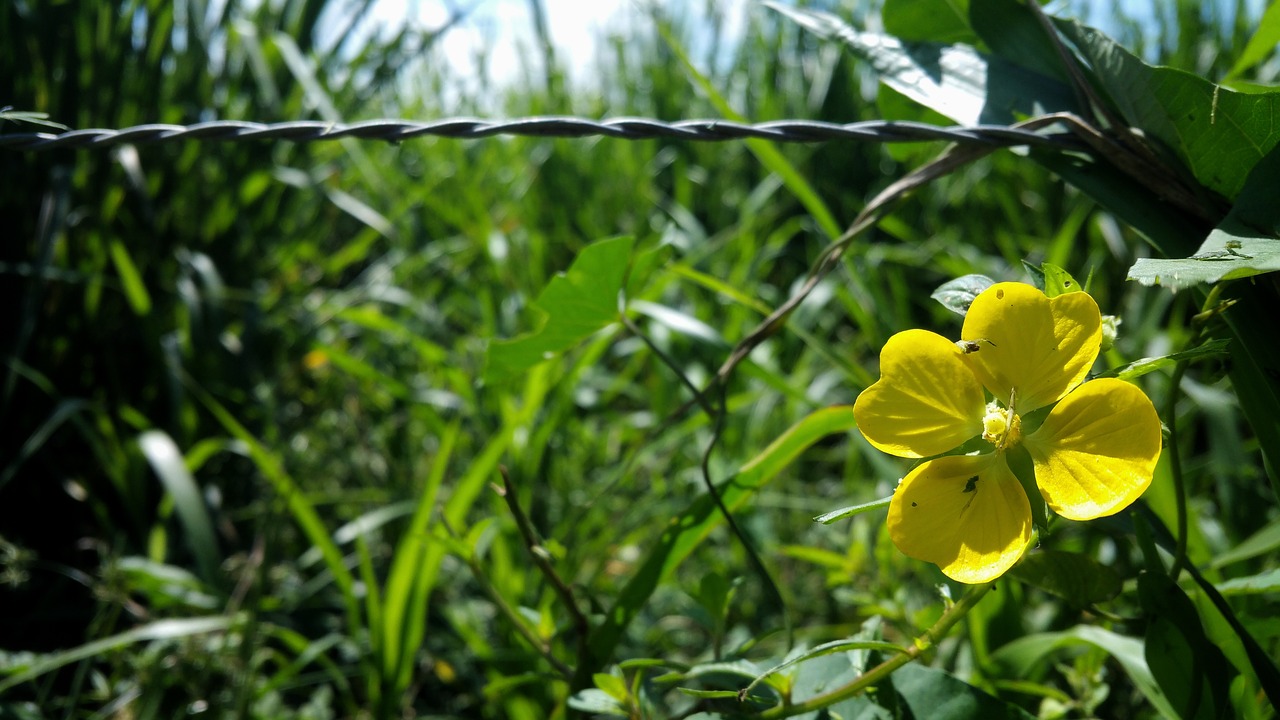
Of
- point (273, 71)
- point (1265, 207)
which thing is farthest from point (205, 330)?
point (1265, 207)

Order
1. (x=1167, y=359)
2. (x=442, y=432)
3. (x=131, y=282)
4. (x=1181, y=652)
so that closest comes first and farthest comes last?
(x=1167, y=359), (x=1181, y=652), (x=442, y=432), (x=131, y=282)

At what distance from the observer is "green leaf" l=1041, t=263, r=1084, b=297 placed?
0.45 meters

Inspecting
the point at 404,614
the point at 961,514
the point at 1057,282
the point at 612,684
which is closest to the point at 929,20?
the point at 1057,282

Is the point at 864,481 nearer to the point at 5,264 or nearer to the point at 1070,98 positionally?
the point at 1070,98

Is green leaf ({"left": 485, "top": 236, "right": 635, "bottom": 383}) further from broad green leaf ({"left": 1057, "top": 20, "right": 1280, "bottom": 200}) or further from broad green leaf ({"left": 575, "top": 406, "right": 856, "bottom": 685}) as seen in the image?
broad green leaf ({"left": 1057, "top": 20, "right": 1280, "bottom": 200})

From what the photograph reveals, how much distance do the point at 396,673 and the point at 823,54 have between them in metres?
2.18

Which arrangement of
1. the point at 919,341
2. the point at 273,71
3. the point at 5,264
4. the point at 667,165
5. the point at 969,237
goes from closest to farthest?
the point at 919,341, the point at 5,264, the point at 273,71, the point at 969,237, the point at 667,165

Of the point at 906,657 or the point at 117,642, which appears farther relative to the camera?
the point at 117,642

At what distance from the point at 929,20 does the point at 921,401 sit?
1.32 ft

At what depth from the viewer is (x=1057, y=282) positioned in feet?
1.49

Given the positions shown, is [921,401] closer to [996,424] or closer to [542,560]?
[996,424]

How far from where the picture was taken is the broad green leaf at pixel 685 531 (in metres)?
0.69

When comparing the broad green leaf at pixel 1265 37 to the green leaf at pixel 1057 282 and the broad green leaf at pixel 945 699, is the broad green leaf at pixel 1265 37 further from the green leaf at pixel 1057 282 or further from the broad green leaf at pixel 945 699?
the broad green leaf at pixel 945 699

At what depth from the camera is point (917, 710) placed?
0.58 metres
